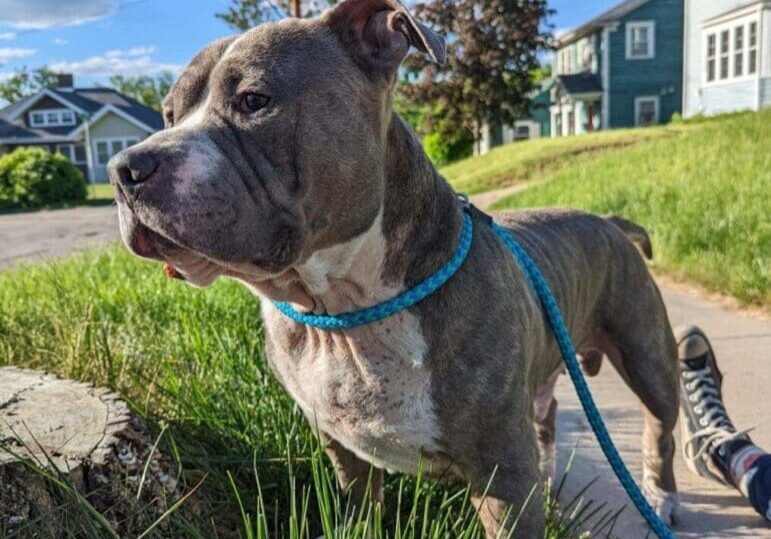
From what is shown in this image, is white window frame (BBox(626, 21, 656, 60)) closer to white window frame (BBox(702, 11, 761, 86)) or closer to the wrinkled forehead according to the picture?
white window frame (BBox(702, 11, 761, 86))

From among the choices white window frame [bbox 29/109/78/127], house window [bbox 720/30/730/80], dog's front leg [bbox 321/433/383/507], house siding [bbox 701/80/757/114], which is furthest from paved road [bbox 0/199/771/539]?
white window frame [bbox 29/109/78/127]

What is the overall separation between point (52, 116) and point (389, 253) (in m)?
50.4

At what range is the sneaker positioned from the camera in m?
3.27

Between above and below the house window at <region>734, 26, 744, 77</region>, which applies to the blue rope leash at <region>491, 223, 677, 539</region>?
below

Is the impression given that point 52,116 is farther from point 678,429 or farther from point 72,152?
point 678,429

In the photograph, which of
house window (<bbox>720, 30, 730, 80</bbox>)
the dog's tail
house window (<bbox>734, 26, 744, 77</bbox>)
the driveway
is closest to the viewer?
the dog's tail

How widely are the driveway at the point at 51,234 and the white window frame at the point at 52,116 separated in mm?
26171

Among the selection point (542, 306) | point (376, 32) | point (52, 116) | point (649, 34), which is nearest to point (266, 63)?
point (376, 32)

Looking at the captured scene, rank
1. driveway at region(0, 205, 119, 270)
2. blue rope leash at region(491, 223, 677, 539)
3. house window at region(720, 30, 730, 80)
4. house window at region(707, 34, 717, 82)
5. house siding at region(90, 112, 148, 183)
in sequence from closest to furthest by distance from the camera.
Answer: blue rope leash at region(491, 223, 677, 539)
driveway at region(0, 205, 119, 270)
house window at region(720, 30, 730, 80)
house window at region(707, 34, 717, 82)
house siding at region(90, 112, 148, 183)

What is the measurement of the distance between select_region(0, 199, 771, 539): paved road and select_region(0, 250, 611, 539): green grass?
0.33m

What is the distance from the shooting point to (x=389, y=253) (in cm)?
213

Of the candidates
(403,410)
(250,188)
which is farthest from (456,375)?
(250,188)

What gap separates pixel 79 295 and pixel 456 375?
3688 mm

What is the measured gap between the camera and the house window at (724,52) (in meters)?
25.4
